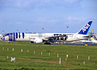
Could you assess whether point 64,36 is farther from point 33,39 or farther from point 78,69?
point 78,69

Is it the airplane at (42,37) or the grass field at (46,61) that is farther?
the airplane at (42,37)

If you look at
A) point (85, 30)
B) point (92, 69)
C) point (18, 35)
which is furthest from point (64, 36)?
point (92, 69)

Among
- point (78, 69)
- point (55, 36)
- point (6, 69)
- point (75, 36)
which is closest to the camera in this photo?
→ point (6, 69)

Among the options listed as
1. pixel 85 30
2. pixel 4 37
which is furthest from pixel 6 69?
pixel 85 30

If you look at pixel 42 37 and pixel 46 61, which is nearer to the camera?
pixel 46 61

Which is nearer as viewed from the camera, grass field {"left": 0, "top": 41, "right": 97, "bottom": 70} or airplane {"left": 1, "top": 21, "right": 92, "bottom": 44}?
grass field {"left": 0, "top": 41, "right": 97, "bottom": 70}

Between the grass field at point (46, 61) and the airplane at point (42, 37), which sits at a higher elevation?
the airplane at point (42, 37)

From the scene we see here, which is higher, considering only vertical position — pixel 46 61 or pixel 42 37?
pixel 42 37

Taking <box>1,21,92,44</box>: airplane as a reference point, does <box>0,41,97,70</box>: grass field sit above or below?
below

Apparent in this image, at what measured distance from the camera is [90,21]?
328 ft

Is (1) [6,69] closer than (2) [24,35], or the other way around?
(1) [6,69]

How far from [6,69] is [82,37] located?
76.1 meters

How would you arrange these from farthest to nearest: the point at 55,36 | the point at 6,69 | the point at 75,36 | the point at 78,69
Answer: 1. the point at 75,36
2. the point at 55,36
3. the point at 78,69
4. the point at 6,69

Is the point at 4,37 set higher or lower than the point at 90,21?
lower
